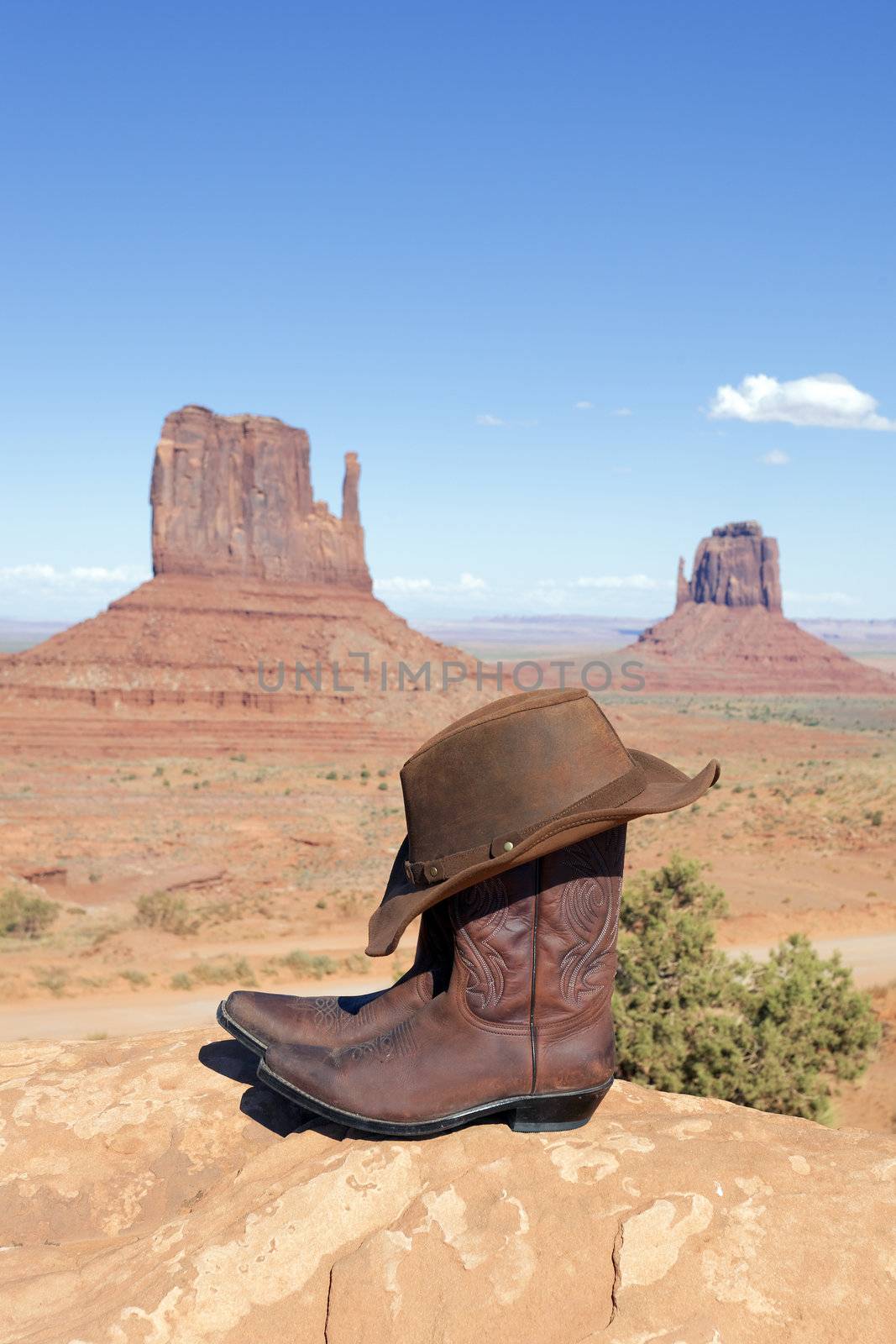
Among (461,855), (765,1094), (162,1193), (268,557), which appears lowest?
(765,1094)

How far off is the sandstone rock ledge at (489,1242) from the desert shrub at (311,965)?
12.7 metres

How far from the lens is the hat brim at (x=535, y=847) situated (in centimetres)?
270

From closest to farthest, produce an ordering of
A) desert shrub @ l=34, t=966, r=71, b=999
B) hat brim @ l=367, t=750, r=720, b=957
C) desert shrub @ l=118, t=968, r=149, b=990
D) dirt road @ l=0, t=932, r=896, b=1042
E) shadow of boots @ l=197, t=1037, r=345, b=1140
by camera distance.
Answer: hat brim @ l=367, t=750, r=720, b=957 → shadow of boots @ l=197, t=1037, r=345, b=1140 → dirt road @ l=0, t=932, r=896, b=1042 → desert shrub @ l=34, t=966, r=71, b=999 → desert shrub @ l=118, t=968, r=149, b=990

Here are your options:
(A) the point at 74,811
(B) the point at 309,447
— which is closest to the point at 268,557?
(B) the point at 309,447

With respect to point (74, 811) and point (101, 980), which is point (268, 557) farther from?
point (101, 980)

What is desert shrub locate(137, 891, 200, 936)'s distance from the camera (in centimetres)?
1930

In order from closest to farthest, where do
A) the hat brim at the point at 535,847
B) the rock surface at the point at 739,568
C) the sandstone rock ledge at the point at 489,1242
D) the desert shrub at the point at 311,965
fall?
the sandstone rock ledge at the point at 489,1242 < the hat brim at the point at 535,847 < the desert shrub at the point at 311,965 < the rock surface at the point at 739,568

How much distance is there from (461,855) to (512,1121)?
817mm

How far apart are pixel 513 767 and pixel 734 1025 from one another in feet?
23.8

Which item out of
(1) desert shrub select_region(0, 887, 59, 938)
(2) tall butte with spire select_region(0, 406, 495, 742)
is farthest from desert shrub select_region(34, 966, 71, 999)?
(2) tall butte with spire select_region(0, 406, 495, 742)

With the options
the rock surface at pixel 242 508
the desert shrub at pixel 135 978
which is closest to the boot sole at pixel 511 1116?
the desert shrub at pixel 135 978

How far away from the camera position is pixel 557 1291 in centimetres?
221

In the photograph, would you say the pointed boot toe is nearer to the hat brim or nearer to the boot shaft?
the hat brim

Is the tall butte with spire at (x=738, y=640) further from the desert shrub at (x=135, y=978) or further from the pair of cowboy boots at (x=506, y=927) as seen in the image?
the pair of cowboy boots at (x=506, y=927)
